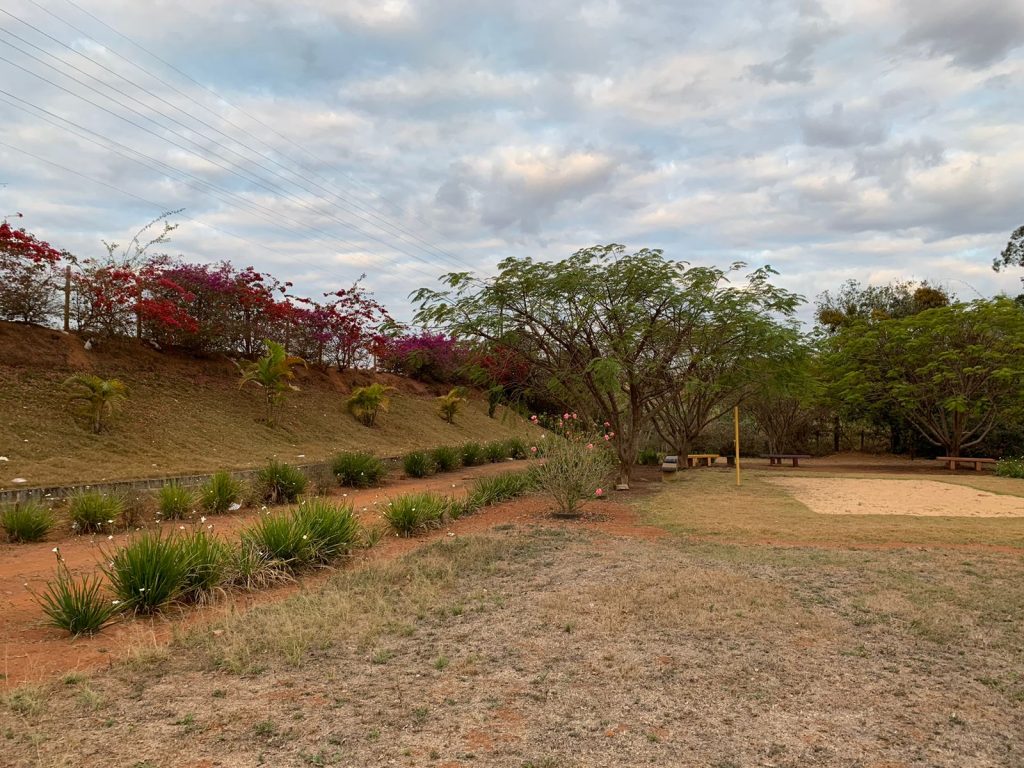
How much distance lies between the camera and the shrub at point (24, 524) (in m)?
7.17

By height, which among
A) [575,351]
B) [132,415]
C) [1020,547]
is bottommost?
[1020,547]

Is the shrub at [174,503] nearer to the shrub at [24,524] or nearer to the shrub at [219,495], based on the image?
the shrub at [219,495]

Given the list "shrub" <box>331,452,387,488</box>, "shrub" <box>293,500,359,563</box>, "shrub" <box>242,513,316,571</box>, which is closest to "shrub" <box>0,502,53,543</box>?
"shrub" <box>242,513,316,571</box>

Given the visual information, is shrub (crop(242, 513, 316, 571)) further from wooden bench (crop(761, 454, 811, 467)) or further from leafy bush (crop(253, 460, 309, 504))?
wooden bench (crop(761, 454, 811, 467))

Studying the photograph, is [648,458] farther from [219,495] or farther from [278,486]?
[219,495]

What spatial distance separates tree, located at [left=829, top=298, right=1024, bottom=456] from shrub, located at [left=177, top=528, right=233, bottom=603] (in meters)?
19.0

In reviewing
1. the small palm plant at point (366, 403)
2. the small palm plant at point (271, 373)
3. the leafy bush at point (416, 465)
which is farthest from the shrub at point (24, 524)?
the small palm plant at point (366, 403)

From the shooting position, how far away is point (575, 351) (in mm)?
13375

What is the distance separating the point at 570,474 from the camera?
9.65m

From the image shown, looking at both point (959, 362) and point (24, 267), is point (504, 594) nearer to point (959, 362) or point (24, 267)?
point (24, 267)

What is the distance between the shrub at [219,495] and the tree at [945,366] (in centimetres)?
1743

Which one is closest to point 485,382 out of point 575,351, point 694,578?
point 575,351

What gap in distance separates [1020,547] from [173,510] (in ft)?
32.5

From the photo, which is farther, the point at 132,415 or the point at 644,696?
the point at 132,415
